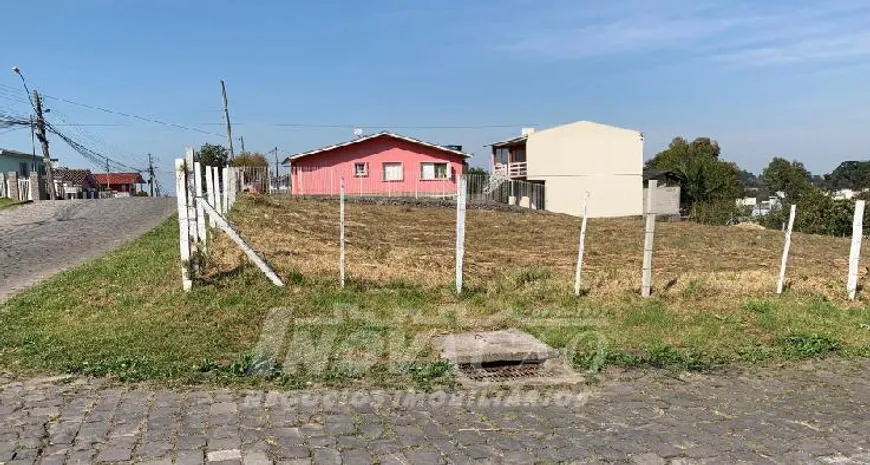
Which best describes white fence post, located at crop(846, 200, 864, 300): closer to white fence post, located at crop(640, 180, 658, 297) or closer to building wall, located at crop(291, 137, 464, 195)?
white fence post, located at crop(640, 180, 658, 297)

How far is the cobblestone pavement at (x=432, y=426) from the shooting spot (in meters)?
3.45

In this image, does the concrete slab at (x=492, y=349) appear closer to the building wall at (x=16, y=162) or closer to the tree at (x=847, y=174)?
the building wall at (x=16, y=162)

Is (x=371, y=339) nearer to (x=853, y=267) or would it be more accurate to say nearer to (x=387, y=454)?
(x=387, y=454)

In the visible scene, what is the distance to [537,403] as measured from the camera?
4.35 metres

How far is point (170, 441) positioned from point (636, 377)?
10.9 feet

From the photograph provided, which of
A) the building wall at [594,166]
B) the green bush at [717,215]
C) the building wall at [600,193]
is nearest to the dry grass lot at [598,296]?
the green bush at [717,215]

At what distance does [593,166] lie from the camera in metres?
43.9

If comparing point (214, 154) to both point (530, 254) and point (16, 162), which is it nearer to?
point (16, 162)

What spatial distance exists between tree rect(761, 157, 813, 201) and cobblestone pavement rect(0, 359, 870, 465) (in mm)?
62171

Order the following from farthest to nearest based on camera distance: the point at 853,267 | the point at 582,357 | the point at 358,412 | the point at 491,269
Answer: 1. the point at 491,269
2. the point at 853,267
3. the point at 582,357
4. the point at 358,412

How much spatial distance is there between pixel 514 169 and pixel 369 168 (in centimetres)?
1345

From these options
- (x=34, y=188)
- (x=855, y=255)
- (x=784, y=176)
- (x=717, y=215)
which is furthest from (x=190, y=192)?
(x=784, y=176)

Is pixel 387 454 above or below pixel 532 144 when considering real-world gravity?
below

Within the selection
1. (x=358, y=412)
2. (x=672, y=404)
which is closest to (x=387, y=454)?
(x=358, y=412)
